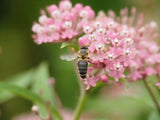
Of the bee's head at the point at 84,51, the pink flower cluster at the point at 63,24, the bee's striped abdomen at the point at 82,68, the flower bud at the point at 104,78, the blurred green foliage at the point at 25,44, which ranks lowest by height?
the flower bud at the point at 104,78

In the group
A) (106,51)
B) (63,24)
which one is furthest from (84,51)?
(63,24)

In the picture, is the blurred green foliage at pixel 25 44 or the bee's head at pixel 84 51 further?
the blurred green foliage at pixel 25 44

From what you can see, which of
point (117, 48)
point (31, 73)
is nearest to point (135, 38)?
point (117, 48)

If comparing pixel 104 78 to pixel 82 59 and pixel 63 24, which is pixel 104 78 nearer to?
pixel 82 59

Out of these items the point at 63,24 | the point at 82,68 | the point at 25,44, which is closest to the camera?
the point at 82,68

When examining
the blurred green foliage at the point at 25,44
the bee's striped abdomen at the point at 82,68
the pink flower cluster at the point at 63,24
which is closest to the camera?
the bee's striped abdomen at the point at 82,68

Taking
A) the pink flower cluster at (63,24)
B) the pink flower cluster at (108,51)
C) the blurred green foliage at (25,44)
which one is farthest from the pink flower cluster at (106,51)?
the blurred green foliage at (25,44)

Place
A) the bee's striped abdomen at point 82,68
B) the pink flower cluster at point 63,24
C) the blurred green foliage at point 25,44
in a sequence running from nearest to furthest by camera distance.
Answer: the bee's striped abdomen at point 82,68 → the pink flower cluster at point 63,24 → the blurred green foliage at point 25,44

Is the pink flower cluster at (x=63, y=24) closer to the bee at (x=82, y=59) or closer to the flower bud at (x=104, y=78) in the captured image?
the bee at (x=82, y=59)

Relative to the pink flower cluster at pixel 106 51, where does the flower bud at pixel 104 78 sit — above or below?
below
